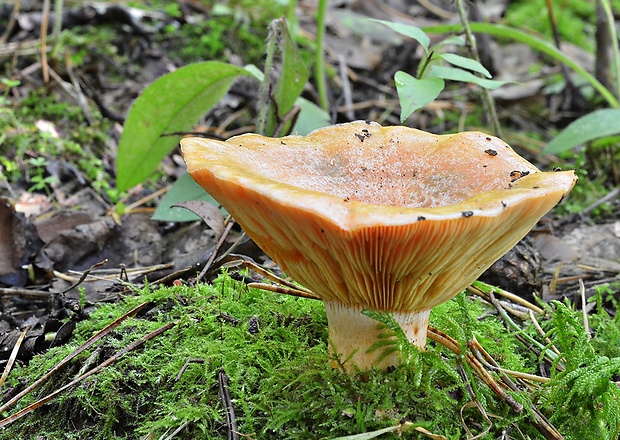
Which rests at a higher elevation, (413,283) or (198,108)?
(413,283)

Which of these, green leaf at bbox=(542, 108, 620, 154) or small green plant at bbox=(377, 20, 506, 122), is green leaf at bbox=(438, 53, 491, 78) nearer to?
small green plant at bbox=(377, 20, 506, 122)

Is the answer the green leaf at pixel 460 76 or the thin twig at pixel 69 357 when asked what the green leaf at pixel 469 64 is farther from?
the thin twig at pixel 69 357

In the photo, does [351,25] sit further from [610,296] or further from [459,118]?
[610,296]

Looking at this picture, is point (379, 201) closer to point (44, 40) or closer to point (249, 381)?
point (249, 381)

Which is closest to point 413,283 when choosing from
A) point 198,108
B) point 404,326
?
point 404,326

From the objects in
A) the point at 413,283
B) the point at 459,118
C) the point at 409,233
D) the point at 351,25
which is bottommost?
the point at 459,118

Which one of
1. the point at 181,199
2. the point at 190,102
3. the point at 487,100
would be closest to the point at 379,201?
the point at 181,199

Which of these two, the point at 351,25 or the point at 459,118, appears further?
the point at 351,25

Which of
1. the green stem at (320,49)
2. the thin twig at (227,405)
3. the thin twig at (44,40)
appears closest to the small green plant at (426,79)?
the thin twig at (227,405)
